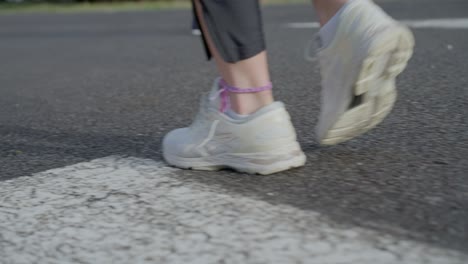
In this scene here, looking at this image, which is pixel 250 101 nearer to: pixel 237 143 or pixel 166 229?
pixel 237 143

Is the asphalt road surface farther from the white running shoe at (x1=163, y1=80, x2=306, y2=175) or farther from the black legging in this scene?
the black legging

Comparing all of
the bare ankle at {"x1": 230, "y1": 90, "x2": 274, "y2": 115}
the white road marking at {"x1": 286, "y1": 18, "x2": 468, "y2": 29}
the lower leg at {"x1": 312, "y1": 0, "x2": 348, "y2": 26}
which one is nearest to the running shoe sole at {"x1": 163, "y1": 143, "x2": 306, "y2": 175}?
the bare ankle at {"x1": 230, "y1": 90, "x2": 274, "y2": 115}

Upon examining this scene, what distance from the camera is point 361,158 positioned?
2.01m

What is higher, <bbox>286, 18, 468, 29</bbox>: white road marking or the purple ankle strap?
the purple ankle strap

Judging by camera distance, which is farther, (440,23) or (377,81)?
(440,23)

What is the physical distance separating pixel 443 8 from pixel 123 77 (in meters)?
4.52

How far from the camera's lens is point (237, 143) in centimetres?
195

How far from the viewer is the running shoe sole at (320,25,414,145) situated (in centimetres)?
186

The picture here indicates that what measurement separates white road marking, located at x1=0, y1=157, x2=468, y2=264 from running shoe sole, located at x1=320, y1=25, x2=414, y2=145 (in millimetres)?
430

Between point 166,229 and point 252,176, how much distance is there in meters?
0.44

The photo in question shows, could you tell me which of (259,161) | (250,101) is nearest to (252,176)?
(259,161)

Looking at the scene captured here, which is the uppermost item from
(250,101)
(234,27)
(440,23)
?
(234,27)

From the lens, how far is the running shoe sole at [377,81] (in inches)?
73.2

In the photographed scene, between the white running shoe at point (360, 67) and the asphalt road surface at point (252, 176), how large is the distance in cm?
11
